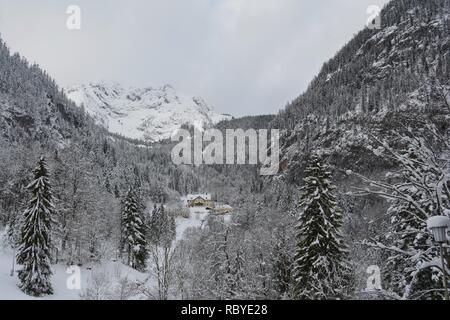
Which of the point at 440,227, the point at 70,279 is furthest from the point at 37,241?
the point at 440,227

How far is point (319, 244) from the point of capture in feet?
92.7

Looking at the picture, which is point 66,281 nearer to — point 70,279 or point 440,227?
point 70,279

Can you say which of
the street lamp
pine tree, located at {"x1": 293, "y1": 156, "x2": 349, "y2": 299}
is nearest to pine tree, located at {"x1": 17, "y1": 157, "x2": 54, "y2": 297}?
pine tree, located at {"x1": 293, "y1": 156, "x2": 349, "y2": 299}

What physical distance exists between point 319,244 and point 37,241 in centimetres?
2239

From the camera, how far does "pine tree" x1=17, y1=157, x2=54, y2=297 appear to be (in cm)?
3406

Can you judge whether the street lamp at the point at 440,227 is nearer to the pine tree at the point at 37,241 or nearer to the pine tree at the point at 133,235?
the pine tree at the point at 37,241

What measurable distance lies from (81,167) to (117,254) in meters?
28.4

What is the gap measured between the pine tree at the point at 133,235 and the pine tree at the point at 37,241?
21.5 m

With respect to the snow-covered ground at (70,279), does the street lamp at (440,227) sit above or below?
above

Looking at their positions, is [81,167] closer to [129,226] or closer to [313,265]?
[129,226]

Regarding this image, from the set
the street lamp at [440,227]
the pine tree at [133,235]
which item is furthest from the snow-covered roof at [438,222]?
the pine tree at [133,235]

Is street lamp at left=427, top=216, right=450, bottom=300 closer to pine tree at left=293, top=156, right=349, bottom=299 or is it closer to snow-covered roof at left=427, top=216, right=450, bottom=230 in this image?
snow-covered roof at left=427, top=216, right=450, bottom=230

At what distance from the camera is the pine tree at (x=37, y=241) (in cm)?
3406

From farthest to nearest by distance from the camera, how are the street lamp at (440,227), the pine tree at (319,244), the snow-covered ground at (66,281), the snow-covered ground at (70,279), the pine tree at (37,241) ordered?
the pine tree at (37,241) < the snow-covered ground at (66,281) < the snow-covered ground at (70,279) < the pine tree at (319,244) < the street lamp at (440,227)
